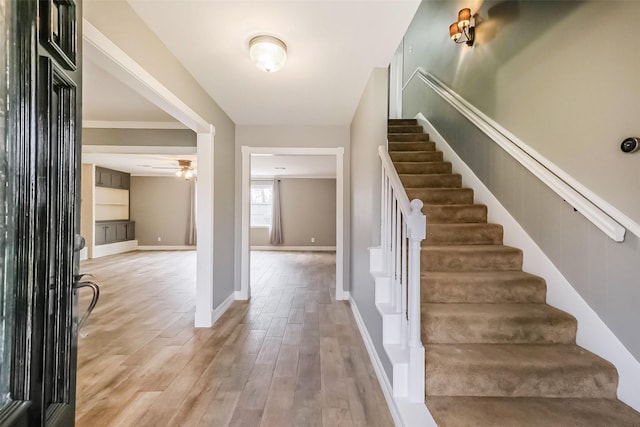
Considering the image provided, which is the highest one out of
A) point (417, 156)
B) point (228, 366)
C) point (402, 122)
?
point (402, 122)

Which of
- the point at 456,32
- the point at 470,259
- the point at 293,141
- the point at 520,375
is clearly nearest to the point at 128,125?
the point at 293,141

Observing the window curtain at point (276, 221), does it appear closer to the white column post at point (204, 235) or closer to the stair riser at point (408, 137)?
the stair riser at point (408, 137)

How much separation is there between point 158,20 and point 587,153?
105 inches

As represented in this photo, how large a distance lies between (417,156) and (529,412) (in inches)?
104

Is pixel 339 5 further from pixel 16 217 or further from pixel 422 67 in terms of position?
pixel 422 67

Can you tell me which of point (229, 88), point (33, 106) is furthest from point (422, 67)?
point (33, 106)

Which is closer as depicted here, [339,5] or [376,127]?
[339,5]

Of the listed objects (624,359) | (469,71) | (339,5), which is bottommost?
(624,359)

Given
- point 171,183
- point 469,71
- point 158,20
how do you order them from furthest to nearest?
1. point 171,183
2. point 469,71
3. point 158,20

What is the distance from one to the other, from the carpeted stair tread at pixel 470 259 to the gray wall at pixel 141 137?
10.6 feet

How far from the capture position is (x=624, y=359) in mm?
1441

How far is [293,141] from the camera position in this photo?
390cm

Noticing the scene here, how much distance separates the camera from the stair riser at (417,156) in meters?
3.43

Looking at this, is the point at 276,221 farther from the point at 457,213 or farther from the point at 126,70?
the point at 126,70
